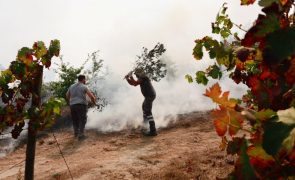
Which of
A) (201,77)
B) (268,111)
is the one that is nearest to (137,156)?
(201,77)

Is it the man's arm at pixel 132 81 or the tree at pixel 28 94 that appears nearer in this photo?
the tree at pixel 28 94

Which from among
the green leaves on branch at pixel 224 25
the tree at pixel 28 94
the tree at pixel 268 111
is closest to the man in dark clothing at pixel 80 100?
the tree at pixel 28 94

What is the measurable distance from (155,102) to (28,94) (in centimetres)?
1184

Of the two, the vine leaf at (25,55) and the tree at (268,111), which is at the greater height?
the vine leaf at (25,55)

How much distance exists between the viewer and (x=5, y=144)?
43.4 ft

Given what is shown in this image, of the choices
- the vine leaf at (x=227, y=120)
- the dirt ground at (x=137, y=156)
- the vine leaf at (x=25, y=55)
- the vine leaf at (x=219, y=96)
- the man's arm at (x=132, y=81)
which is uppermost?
the man's arm at (x=132, y=81)

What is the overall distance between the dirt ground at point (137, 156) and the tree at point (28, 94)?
2.92 ft

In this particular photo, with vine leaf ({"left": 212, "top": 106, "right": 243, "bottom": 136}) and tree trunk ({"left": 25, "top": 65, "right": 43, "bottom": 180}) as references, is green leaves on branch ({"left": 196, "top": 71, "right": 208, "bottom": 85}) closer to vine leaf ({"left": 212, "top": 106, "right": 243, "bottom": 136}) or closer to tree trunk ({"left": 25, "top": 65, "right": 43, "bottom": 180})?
vine leaf ({"left": 212, "top": 106, "right": 243, "bottom": 136})

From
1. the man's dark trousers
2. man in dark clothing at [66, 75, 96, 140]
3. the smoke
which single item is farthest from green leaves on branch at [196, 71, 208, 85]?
the smoke

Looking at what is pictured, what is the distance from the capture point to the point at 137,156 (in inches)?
310

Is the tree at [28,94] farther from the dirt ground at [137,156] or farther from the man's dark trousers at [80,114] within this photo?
the man's dark trousers at [80,114]

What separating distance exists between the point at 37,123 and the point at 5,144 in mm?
10212

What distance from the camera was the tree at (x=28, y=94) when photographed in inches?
154

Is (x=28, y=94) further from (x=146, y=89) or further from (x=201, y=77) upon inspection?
(x=146, y=89)
